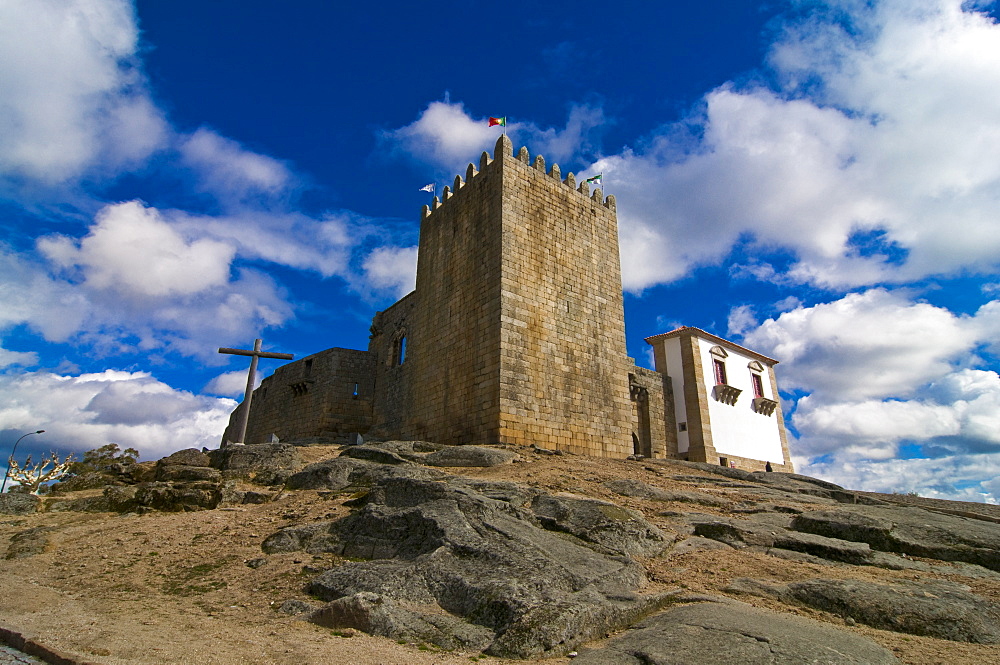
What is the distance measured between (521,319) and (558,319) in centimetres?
137

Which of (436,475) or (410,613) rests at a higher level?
(436,475)

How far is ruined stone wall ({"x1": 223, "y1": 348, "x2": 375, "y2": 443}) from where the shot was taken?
74.5ft

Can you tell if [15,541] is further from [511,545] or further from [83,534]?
[511,545]

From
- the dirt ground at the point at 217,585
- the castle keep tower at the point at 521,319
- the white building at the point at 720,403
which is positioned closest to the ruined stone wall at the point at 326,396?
the castle keep tower at the point at 521,319

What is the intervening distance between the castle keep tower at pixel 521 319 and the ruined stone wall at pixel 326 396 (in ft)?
19.9

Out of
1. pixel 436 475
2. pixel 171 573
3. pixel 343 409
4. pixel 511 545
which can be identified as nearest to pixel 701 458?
pixel 343 409

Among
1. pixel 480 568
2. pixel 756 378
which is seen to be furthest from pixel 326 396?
pixel 756 378

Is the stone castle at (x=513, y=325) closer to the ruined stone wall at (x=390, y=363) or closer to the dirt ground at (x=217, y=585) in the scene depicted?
the ruined stone wall at (x=390, y=363)

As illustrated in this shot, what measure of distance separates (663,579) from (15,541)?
28.1 feet

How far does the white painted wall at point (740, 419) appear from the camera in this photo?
28183 millimetres

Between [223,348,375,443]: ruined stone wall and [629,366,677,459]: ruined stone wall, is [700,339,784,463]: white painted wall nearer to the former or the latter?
[629,366,677,459]: ruined stone wall

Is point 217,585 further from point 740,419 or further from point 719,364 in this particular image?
point 740,419

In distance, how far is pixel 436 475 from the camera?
9211 mm

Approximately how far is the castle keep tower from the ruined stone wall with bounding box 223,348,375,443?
239 inches
